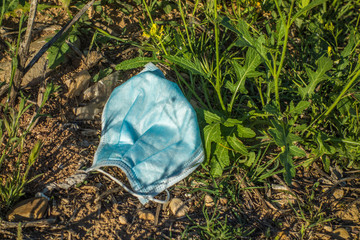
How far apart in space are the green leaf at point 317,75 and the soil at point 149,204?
0.50 m

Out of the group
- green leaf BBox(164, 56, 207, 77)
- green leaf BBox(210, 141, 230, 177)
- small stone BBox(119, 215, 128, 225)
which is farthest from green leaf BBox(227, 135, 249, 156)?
small stone BBox(119, 215, 128, 225)

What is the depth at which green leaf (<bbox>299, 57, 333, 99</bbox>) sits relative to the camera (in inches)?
74.7

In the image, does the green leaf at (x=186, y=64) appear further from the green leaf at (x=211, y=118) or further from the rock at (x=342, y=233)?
the rock at (x=342, y=233)

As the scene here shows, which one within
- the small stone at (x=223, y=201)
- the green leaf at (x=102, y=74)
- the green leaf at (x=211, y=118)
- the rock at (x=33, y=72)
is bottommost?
the small stone at (x=223, y=201)

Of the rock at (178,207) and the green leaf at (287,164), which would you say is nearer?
the green leaf at (287,164)

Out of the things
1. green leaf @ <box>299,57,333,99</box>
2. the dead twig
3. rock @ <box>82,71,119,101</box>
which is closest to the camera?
green leaf @ <box>299,57,333,99</box>

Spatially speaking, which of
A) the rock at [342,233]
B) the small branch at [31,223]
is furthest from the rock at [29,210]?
the rock at [342,233]

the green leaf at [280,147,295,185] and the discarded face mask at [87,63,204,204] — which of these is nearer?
the green leaf at [280,147,295,185]

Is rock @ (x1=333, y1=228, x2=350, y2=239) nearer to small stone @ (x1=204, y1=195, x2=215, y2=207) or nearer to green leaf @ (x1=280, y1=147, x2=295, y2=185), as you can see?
green leaf @ (x1=280, y1=147, x2=295, y2=185)

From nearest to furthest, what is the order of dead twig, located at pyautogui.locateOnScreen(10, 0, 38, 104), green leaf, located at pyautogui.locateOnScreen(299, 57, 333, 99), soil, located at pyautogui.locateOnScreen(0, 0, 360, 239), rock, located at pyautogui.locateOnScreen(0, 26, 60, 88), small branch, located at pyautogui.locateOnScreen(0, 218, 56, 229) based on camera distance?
small branch, located at pyautogui.locateOnScreen(0, 218, 56, 229) → soil, located at pyautogui.locateOnScreen(0, 0, 360, 239) → green leaf, located at pyautogui.locateOnScreen(299, 57, 333, 99) → dead twig, located at pyautogui.locateOnScreen(10, 0, 38, 104) → rock, located at pyautogui.locateOnScreen(0, 26, 60, 88)

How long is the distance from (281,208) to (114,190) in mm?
926

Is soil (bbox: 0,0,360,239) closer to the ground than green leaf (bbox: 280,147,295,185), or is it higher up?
closer to the ground

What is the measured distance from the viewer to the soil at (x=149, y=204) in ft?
5.87

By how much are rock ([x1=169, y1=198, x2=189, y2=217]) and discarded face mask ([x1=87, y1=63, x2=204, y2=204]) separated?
2.1 inches
